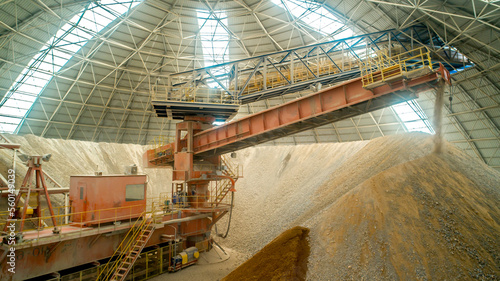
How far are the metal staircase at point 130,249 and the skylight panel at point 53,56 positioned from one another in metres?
16.3

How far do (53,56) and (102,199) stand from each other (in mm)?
16721

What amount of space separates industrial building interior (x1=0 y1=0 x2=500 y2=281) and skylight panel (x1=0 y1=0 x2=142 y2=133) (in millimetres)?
134

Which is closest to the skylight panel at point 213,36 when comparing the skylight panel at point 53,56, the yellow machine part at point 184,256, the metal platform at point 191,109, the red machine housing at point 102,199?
the skylight panel at point 53,56

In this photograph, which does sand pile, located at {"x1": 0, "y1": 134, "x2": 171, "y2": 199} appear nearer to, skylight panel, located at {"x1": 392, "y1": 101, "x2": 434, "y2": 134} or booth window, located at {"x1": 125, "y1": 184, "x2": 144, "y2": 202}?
booth window, located at {"x1": 125, "y1": 184, "x2": 144, "y2": 202}

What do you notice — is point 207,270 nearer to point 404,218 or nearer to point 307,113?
point 307,113

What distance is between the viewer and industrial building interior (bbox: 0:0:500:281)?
9141 mm

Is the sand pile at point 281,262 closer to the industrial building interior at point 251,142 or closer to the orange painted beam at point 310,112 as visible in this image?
the industrial building interior at point 251,142

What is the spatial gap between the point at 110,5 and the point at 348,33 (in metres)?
17.4

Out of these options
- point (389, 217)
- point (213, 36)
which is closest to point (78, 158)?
point (213, 36)

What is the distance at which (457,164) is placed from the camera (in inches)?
456

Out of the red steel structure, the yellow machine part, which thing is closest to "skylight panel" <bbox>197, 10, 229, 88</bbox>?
the red steel structure

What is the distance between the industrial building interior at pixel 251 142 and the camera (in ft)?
30.0

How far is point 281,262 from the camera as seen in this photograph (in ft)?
29.7

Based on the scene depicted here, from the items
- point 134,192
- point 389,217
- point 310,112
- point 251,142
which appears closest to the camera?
point 389,217
